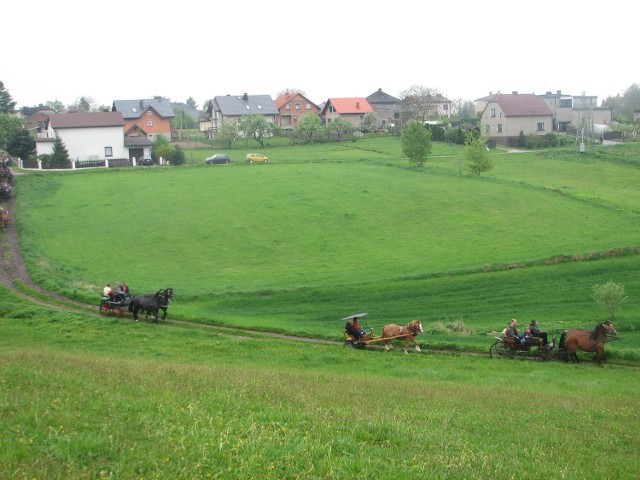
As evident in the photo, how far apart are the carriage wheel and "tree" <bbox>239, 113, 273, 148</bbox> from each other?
83406 mm

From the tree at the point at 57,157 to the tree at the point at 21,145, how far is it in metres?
2.97

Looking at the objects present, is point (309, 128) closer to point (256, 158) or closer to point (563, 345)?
point (256, 158)

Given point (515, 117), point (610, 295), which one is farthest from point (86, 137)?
point (610, 295)

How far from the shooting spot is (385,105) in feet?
493

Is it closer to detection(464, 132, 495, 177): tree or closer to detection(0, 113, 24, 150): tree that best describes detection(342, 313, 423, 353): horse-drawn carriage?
detection(464, 132, 495, 177): tree

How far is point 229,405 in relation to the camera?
12.1 metres

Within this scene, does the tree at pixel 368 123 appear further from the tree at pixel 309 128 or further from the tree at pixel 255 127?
the tree at pixel 255 127

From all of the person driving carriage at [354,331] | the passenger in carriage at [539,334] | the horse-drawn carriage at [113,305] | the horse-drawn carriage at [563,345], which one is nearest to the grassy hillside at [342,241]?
the horse-drawn carriage at [563,345]

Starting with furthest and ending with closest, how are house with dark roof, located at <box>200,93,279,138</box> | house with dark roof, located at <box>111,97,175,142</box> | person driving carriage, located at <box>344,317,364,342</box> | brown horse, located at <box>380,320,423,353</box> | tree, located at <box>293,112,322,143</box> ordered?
house with dark roof, located at <box>200,93,279,138</box> < house with dark roof, located at <box>111,97,175,142</box> < tree, located at <box>293,112,322,143</box> < person driving carriage, located at <box>344,317,364,342</box> < brown horse, located at <box>380,320,423,353</box>

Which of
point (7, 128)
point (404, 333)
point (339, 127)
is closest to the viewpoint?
point (404, 333)

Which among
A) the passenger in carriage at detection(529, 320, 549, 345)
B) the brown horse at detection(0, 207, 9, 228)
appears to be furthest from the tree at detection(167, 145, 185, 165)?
the passenger in carriage at detection(529, 320, 549, 345)

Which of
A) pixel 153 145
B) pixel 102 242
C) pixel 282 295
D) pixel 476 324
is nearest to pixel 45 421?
pixel 476 324

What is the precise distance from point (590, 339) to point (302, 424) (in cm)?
1682

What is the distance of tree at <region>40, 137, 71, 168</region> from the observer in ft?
268
